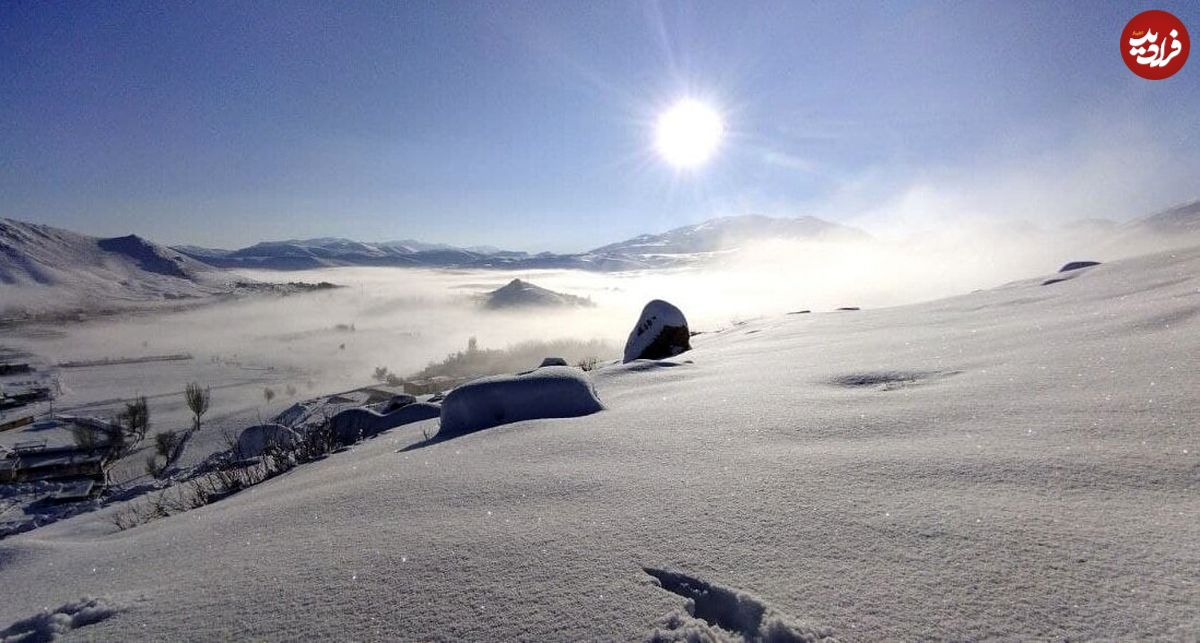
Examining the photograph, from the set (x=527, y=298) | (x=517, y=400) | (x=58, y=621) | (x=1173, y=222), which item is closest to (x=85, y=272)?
(x=527, y=298)

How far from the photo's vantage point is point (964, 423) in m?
2.19

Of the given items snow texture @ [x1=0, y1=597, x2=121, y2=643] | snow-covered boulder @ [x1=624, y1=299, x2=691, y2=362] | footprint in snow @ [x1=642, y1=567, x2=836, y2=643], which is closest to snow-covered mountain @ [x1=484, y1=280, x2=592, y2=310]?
snow-covered boulder @ [x1=624, y1=299, x2=691, y2=362]

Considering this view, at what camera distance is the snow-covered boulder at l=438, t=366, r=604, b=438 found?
364 centimetres

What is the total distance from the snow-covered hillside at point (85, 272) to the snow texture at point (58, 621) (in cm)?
8969

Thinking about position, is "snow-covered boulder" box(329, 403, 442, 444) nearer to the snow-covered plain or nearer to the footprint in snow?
the snow-covered plain

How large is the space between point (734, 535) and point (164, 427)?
28563mm

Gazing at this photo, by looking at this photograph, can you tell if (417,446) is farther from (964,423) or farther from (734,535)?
(964,423)

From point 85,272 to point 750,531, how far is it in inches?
Result: 4790

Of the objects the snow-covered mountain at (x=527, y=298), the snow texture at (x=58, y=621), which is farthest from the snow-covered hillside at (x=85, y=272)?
the snow texture at (x=58, y=621)

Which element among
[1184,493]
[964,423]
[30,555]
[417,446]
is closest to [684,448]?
[964,423]

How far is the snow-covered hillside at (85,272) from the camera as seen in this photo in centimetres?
7175

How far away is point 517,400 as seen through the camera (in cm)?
377

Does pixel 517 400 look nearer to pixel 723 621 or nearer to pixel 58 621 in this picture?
pixel 58 621

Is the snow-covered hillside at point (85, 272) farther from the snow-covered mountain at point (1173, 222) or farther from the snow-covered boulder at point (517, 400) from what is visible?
the snow-covered mountain at point (1173, 222)
